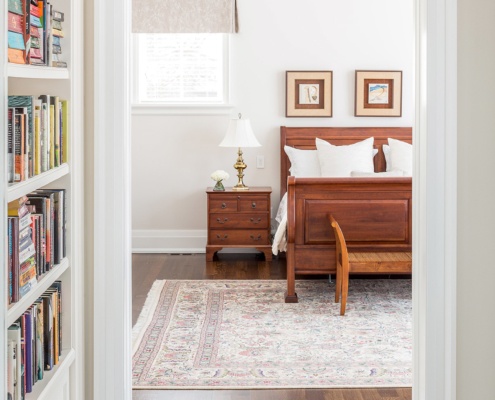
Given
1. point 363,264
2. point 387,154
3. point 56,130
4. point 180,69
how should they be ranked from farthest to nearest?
point 180,69 < point 387,154 < point 363,264 < point 56,130

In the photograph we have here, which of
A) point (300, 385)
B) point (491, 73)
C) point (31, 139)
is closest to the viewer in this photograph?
point (31, 139)

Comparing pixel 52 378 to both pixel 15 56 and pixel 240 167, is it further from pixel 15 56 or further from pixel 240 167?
pixel 240 167

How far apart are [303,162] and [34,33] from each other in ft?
16.2

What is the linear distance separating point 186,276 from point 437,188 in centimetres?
399

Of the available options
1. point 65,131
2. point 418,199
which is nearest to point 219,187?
point 418,199

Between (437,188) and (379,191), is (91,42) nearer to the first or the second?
(437,188)

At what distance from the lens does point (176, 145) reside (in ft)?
23.8

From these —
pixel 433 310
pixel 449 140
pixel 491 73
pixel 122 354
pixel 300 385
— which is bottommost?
pixel 300 385

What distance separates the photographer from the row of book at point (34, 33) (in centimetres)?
196

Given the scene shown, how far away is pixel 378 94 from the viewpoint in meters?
7.22

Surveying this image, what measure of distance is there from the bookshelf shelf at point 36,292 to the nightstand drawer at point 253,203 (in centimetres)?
443

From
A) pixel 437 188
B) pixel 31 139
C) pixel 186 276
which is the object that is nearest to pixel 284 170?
pixel 186 276

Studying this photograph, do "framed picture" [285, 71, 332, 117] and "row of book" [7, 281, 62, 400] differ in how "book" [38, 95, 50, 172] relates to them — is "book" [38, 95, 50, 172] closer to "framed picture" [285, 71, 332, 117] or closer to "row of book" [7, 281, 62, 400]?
"row of book" [7, 281, 62, 400]

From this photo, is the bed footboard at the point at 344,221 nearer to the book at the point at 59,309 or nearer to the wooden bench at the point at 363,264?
the wooden bench at the point at 363,264
